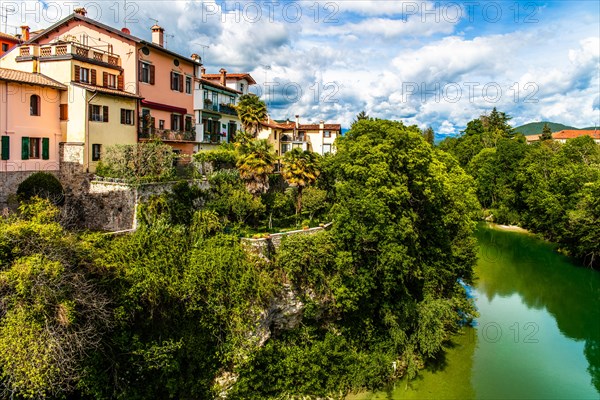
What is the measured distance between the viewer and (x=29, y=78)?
25.5m

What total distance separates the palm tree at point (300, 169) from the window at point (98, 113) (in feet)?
41.3

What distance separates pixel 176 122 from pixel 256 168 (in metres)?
11.4

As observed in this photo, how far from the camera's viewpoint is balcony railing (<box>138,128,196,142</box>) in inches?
1245


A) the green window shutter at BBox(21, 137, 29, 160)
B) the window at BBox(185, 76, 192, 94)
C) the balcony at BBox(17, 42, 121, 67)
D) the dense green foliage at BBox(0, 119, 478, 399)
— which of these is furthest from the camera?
the window at BBox(185, 76, 192, 94)

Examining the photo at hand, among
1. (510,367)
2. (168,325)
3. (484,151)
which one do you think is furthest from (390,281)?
(484,151)

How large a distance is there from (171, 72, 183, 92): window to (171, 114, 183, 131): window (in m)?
2.28

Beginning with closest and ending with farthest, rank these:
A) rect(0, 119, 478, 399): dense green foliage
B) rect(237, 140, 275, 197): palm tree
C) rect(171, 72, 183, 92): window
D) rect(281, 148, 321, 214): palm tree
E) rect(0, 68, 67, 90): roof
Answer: rect(0, 119, 478, 399): dense green foliage → rect(0, 68, 67, 90): roof → rect(237, 140, 275, 197): palm tree → rect(281, 148, 321, 214): palm tree → rect(171, 72, 183, 92): window

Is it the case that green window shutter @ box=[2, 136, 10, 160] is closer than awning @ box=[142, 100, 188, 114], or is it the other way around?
green window shutter @ box=[2, 136, 10, 160]

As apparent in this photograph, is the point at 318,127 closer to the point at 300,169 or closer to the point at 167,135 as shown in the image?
the point at 167,135

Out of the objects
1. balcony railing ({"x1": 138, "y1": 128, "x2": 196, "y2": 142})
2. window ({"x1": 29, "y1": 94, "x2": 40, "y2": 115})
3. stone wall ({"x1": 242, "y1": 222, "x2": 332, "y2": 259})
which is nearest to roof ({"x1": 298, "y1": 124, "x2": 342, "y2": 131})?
balcony railing ({"x1": 138, "y1": 128, "x2": 196, "y2": 142})

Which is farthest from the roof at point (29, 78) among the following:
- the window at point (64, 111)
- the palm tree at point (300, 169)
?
the palm tree at point (300, 169)

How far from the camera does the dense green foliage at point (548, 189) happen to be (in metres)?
45.2

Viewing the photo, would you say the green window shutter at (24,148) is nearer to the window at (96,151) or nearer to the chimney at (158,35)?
the window at (96,151)

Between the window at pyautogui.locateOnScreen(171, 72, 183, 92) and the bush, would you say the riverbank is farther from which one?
the bush
